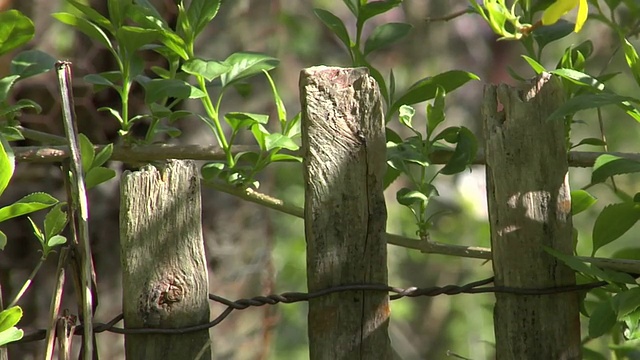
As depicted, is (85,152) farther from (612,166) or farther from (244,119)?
(612,166)

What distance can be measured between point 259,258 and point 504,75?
286 cm

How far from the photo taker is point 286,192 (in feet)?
14.2

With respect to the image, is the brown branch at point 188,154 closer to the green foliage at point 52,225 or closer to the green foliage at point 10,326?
the green foliage at point 52,225

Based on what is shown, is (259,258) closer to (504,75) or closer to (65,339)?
(65,339)

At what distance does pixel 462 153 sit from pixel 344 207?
232 millimetres

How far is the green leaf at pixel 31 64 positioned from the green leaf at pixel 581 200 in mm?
808

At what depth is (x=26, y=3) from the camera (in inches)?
92.7

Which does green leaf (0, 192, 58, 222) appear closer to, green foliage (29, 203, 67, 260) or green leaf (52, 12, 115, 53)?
green foliage (29, 203, 67, 260)

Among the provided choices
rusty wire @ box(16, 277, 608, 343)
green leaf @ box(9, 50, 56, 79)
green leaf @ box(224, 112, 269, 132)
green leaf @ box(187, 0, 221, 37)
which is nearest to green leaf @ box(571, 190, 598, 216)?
rusty wire @ box(16, 277, 608, 343)

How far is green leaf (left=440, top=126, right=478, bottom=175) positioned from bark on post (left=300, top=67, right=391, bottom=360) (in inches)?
6.2

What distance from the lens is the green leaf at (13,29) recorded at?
120 centimetres

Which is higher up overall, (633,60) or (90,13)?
(90,13)

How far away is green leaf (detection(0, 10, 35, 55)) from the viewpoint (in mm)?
1202

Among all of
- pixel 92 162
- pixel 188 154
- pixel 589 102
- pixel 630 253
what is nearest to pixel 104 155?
pixel 92 162
